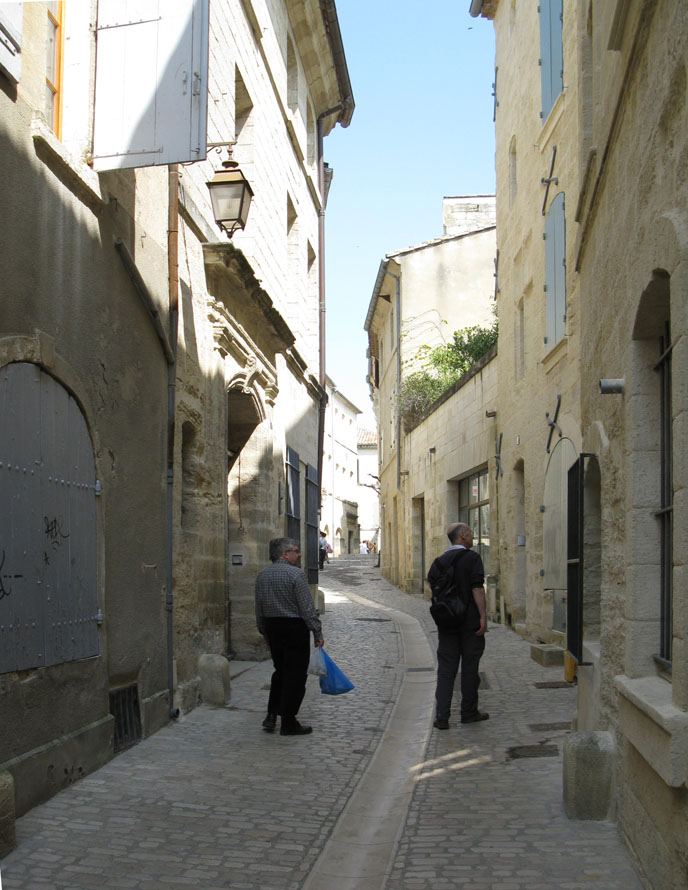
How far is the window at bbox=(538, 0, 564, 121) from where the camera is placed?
1087 cm

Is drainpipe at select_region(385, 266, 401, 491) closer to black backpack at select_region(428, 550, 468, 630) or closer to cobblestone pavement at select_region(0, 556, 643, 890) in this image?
cobblestone pavement at select_region(0, 556, 643, 890)

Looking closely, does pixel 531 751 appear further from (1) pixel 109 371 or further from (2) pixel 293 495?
(2) pixel 293 495

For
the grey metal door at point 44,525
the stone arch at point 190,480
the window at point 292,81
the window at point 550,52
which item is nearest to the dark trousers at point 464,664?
the stone arch at point 190,480

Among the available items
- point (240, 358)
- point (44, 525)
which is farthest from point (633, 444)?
point (240, 358)

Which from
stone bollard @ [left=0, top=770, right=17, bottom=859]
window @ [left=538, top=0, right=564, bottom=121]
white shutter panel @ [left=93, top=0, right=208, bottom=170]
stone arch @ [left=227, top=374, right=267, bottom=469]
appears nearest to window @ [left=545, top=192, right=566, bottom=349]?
window @ [left=538, top=0, right=564, bottom=121]

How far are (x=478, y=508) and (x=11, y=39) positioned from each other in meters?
13.6

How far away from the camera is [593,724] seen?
5316mm

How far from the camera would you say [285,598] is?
6.96 metres

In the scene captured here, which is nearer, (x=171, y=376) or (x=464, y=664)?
(x=464, y=664)

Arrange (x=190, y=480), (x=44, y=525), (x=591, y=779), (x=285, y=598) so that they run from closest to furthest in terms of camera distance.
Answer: (x=591, y=779)
(x=44, y=525)
(x=285, y=598)
(x=190, y=480)

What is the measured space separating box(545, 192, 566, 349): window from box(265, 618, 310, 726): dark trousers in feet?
17.0

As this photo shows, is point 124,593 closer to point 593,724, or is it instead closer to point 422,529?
point 593,724

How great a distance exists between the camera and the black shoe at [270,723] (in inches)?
269

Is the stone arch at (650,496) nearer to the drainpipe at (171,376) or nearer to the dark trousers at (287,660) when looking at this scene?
the dark trousers at (287,660)
